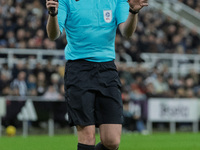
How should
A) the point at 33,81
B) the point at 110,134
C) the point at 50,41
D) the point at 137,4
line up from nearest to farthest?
1. the point at 137,4
2. the point at 110,134
3. the point at 33,81
4. the point at 50,41

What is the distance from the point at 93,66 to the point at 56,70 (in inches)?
441

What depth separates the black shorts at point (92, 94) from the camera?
562 cm

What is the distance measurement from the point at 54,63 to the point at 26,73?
1.35m

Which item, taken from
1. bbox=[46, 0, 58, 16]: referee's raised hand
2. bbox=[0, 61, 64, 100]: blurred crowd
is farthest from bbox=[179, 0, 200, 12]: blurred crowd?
bbox=[46, 0, 58, 16]: referee's raised hand

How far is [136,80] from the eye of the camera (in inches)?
711

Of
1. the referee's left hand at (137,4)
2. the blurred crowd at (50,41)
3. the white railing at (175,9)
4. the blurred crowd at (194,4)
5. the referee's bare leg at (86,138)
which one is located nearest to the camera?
the referee's left hand at (137,4)

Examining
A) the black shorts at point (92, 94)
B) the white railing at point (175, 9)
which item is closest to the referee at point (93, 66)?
the black shorts at point (92, 94)

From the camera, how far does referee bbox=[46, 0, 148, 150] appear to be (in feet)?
18.5

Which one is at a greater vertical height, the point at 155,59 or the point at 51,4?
the point at 51,4

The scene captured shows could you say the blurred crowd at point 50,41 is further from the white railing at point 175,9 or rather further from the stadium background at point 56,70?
the white railing at point 175,9

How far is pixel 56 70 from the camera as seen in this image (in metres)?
16.8

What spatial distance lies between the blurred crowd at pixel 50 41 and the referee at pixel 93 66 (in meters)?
10.6

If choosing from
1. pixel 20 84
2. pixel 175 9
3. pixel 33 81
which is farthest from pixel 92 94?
pixel 175 9

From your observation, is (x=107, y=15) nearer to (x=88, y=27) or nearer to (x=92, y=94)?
(x=88, y=27)
